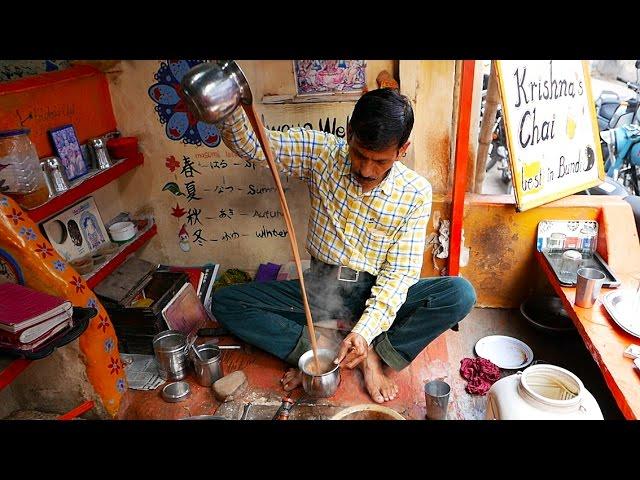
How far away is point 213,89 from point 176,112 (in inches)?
64.3

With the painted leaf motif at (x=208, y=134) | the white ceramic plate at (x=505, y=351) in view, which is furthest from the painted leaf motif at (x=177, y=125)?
the white ceramic plate at (x=505, y=351)

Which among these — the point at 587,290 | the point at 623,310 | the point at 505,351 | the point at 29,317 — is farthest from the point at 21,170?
the point at 623,310

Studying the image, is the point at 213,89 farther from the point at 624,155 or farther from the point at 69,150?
the point at 624,155

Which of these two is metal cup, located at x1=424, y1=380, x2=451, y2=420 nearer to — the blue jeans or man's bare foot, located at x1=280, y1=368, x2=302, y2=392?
the blue jeans

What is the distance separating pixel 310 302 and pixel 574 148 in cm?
210

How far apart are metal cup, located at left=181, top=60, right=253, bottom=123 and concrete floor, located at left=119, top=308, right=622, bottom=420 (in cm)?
160

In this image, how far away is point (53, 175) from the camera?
275cm

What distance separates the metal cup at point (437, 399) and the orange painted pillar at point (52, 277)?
1.71m

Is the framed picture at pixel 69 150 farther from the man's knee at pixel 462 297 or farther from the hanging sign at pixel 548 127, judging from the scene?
the hanging sign at pixel 548 127

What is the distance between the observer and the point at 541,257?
3.30 m

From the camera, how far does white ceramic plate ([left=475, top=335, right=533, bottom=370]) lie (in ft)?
9.84

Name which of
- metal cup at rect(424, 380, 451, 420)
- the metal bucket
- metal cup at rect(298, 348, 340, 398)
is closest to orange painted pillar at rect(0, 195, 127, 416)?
the metal bucket

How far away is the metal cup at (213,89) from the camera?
1.82 metres
